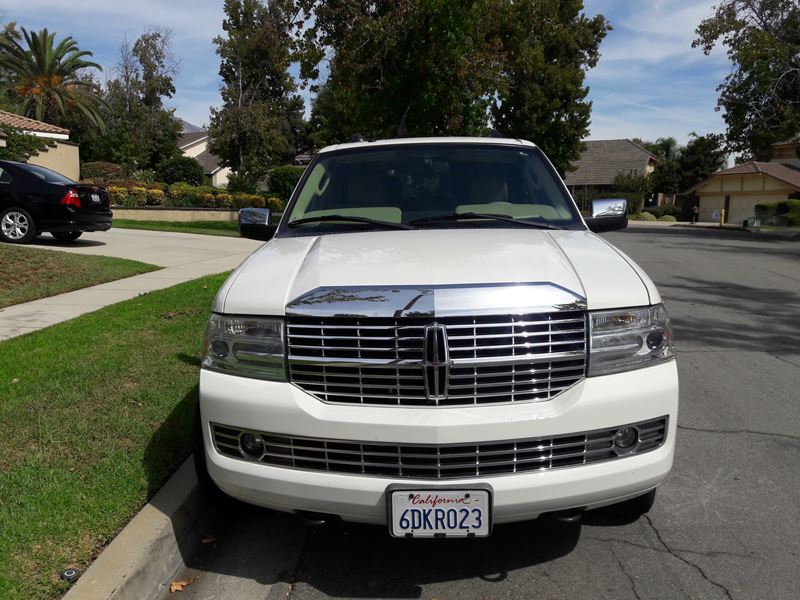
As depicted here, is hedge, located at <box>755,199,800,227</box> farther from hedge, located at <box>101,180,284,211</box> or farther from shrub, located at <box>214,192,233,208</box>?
shrub, located at <box>214,192,233,208</box>

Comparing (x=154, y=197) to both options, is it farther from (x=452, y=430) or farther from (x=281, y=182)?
(x=452, y=430)

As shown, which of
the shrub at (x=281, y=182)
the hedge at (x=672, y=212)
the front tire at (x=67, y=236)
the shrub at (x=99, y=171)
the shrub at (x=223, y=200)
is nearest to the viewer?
the front tire at (x=67, y=236)

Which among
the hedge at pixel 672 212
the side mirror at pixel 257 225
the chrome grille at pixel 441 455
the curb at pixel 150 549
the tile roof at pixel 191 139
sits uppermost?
the tile roof at pixel 191 139

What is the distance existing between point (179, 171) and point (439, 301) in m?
40.0

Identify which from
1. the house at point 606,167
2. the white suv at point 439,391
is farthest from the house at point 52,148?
the house at point 606,167

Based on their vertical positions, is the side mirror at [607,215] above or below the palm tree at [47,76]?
below

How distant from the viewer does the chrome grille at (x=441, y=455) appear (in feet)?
8.84

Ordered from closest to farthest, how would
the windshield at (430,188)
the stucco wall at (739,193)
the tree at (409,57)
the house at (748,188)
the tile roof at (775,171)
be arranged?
the windshield at (430,188) → the tree at (409,57) → the tile roof at (775,171) → the house at (748,188) → the stucco wall at (739,193)

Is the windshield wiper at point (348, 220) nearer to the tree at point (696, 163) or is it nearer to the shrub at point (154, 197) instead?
the shrub at point (154, 197)

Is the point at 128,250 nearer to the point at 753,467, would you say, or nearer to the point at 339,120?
the point at 753,467

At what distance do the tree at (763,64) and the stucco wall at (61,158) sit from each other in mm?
25951

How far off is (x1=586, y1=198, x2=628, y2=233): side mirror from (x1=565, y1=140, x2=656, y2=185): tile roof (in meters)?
63.5

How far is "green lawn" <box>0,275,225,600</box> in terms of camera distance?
3025 mm

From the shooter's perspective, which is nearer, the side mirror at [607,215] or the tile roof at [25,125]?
the side mirror at [607,215]
